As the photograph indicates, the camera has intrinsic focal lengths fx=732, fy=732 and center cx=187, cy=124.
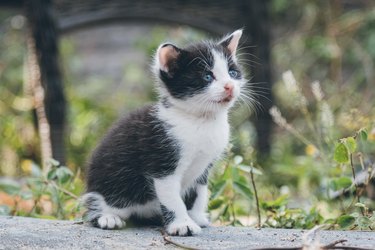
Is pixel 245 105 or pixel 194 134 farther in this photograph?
pixel 245 105

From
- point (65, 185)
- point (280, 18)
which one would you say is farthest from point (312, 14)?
point (65, 185)

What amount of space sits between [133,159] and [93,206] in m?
0.32

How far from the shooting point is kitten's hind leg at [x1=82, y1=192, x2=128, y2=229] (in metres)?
3.04

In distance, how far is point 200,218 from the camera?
3.16 m

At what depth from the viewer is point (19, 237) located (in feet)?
8.94

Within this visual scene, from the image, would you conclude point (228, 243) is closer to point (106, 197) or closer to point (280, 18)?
point (106, 197)

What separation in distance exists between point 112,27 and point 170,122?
641 cm

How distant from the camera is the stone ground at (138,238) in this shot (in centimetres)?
263

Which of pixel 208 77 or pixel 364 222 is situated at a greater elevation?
pixel 208 77

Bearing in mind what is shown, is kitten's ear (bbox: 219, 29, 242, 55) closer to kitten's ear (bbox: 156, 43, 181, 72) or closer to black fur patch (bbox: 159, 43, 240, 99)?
black fur patch (bbox: 159, 43, 240, 99)

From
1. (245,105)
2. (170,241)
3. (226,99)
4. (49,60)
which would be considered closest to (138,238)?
(170,241)

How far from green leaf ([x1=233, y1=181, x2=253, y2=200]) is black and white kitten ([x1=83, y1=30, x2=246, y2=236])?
0.39 metres

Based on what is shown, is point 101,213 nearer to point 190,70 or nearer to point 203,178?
point 203,178

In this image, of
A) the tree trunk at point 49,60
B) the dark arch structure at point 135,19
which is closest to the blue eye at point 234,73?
the dark arch structure at point 135,19
